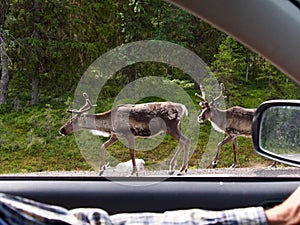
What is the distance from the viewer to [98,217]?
0.89m

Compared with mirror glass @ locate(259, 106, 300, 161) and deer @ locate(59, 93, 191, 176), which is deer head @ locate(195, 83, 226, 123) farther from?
mirror glass @ locate(259, 106, 300, 161)

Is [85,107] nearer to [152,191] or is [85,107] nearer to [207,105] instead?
[207,105]

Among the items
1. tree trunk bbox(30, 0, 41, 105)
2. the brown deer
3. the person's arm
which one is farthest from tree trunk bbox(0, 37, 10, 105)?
the person's arm

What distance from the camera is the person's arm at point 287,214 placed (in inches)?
32.7

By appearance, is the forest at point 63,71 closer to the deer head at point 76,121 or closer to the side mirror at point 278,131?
the deer head at point 76,121

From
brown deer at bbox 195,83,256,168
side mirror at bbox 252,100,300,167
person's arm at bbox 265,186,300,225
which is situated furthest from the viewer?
brown deer at bbox 195,83,256,168

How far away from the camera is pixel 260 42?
3.45 feet

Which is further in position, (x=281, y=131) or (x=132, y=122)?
(x=132, y=122)

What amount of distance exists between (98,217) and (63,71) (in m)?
1.70

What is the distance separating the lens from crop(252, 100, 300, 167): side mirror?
4.25 feet

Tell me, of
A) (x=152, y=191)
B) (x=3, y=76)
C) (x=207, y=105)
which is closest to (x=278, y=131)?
(x=152, y=191)

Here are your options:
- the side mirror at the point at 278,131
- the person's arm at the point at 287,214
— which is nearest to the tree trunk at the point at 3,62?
the side mirror at the point at 278,131

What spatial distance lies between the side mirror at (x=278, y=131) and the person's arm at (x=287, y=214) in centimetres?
43

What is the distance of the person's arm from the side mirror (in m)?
0.43
